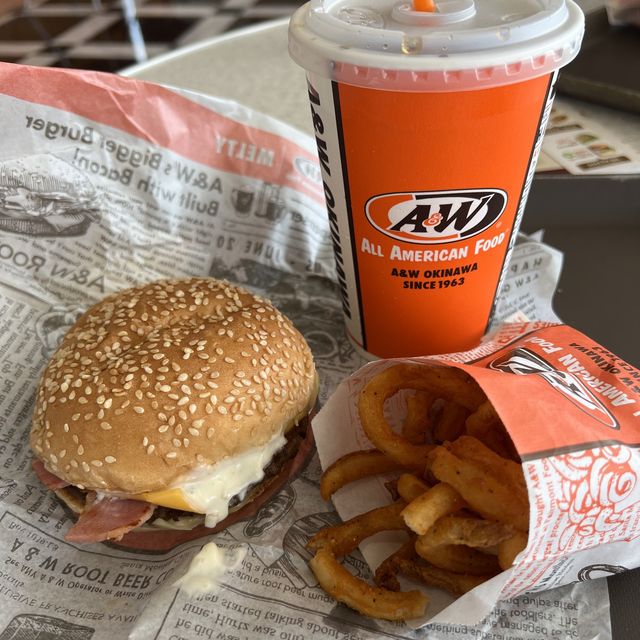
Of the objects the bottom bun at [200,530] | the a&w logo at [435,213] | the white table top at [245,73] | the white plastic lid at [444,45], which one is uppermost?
the white plastic lid at [444,45]

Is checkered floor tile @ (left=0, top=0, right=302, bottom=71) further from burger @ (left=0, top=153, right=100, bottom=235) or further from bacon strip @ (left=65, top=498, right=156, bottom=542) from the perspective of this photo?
bacon strip @ (left=65, top=498, right=156, bottom=542)

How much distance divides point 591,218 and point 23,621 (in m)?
1.29

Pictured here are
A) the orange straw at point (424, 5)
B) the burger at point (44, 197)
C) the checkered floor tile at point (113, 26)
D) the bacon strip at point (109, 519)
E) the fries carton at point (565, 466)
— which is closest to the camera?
the fries carton at point (565, 466)

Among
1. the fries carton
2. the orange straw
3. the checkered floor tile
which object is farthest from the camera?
the checkered floor tile

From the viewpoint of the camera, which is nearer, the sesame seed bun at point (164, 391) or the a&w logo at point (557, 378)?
the a&w logo at point (557, 378)

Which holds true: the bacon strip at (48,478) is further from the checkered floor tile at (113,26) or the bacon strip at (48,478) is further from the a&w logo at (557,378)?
the checkered floor tile at (113,26)

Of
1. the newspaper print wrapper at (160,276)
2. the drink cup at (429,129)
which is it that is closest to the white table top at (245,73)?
the newspaper print wrapper at (160,276)

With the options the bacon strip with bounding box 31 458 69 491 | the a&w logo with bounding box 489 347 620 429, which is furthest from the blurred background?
the a&w logo with bounding box 489 347 620 429

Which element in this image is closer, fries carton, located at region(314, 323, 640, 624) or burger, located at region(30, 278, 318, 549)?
fries carton, located at region(314, 323, 640, 624)

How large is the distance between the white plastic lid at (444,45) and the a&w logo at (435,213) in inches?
6.8

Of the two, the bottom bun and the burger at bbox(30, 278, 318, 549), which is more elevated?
the burger at bbox(30, 278, 318, 549)

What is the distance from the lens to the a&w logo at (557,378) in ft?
2.89

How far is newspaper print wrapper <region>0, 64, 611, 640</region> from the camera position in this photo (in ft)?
2.92

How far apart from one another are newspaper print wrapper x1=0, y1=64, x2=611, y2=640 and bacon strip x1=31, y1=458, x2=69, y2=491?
0.13 ft
